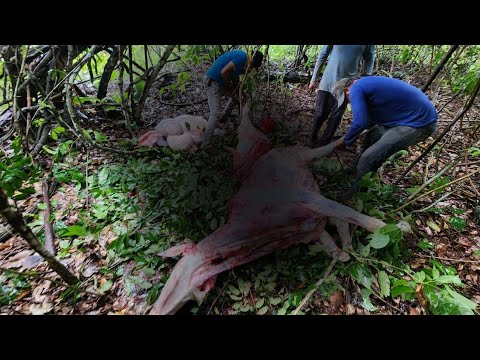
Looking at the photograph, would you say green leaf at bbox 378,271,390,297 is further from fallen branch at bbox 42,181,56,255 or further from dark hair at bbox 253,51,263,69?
fallen branch at bbox 42,181,56,255

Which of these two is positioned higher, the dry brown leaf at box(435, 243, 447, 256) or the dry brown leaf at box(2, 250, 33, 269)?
the dry brown leaf at box(2, 250, 33, 269)

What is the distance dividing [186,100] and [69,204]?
3.51 ft

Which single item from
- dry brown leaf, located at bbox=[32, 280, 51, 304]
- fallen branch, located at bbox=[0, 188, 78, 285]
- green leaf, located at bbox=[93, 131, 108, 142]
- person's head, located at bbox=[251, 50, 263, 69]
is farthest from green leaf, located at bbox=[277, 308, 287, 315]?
green leaf, located at bbox=[93, 131, 108, 142]

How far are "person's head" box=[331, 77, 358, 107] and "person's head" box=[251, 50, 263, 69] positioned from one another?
51 centimetres

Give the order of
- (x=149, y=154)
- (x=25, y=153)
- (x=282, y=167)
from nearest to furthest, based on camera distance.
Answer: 1. (x=282, y=167)
2. (x=149, y=154)
3. (x=25, y=153)

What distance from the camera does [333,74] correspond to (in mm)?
1488

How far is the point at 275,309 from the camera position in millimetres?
1093

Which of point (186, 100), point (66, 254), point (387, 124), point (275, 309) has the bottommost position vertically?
point (275, 309)

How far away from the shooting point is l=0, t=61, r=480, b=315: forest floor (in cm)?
111

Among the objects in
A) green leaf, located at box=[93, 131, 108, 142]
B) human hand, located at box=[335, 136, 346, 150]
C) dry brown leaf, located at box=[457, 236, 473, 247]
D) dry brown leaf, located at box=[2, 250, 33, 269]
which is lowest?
dry brown leaf, located at box=[457, 236, 473, 247]

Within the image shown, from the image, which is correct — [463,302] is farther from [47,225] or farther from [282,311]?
[47,225]
